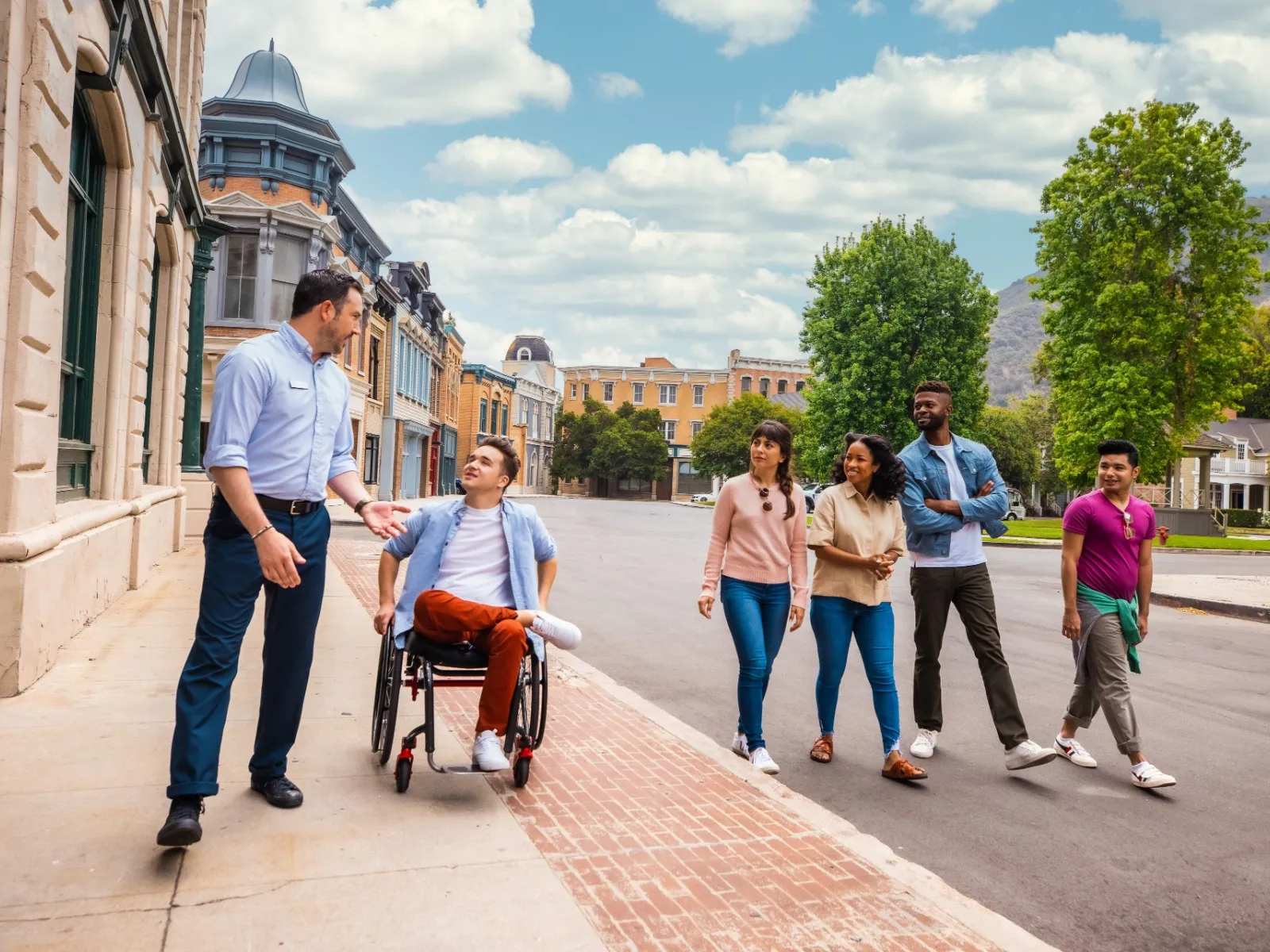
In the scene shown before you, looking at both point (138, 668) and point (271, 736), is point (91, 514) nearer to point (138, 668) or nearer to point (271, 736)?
point (138, 668)

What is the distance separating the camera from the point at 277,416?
4164 mm

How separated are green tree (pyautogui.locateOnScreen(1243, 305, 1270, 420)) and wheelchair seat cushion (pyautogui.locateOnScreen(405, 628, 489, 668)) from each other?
67.6 meters

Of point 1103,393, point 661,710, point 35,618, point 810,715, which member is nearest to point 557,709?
point 661,710

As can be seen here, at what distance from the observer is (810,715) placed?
23.4 feet

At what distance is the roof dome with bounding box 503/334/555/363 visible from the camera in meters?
102

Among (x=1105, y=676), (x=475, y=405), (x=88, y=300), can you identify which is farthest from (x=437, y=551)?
(x=475, y=405)

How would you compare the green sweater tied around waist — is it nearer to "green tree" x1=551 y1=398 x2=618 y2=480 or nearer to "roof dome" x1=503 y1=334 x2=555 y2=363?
"green tree" x1=551 y1=398 x2=618 y2=480

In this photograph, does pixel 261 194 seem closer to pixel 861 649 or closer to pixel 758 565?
pixel 758 565

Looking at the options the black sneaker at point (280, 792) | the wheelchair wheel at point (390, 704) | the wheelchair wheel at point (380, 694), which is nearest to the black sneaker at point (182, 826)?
the black sneaker at point (280, 792)

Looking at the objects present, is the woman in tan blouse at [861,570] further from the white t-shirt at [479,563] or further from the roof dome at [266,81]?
the roof dome at [266,81]

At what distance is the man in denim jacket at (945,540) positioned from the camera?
5871 mm

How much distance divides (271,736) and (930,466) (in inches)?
151

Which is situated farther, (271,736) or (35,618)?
(35,618)

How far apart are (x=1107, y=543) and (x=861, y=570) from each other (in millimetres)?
1436
